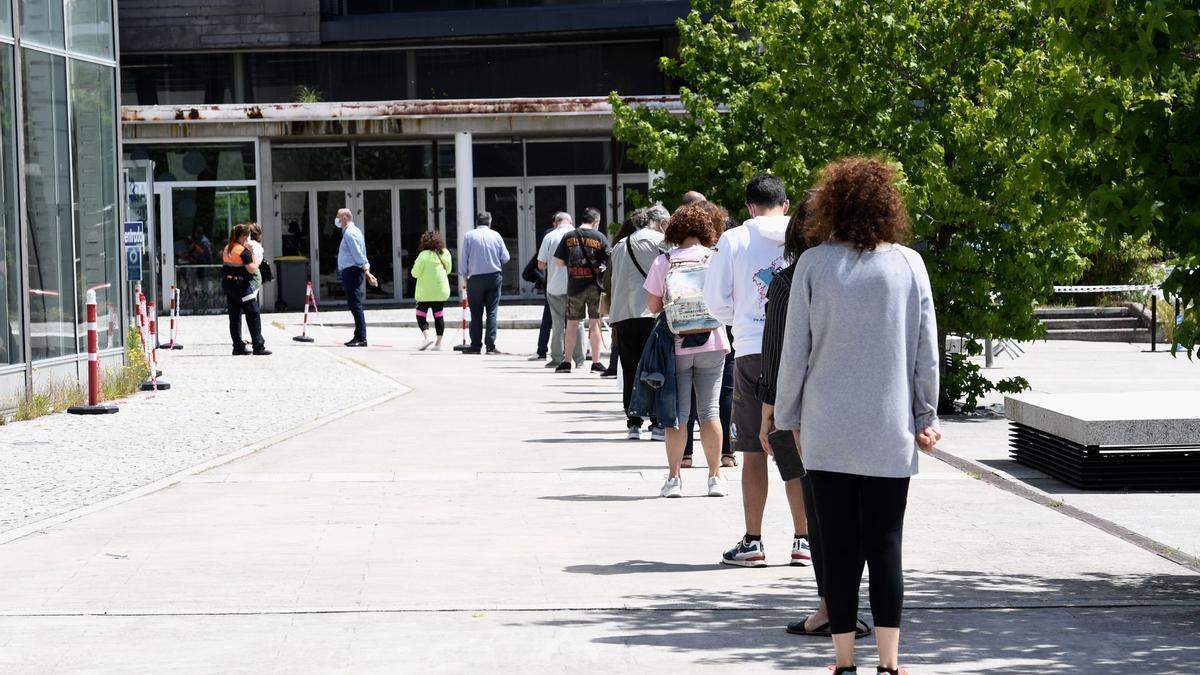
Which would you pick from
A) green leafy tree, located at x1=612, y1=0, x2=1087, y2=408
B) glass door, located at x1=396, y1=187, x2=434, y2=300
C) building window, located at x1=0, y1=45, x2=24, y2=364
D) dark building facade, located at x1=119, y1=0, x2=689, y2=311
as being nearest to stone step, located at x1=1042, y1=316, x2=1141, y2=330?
dark building facade, located at x1=119, y1=0, x2=689, y2=311

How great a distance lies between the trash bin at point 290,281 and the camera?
36.5m

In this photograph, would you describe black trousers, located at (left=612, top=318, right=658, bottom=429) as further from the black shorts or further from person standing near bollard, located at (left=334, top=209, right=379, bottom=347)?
person standing near bollard, located at (left=334, top=209, right=379, bottom=347)

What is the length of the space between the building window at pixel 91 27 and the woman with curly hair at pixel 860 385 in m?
12.9

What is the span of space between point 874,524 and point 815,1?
10719mm

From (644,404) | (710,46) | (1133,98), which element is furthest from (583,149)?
(1133,98)

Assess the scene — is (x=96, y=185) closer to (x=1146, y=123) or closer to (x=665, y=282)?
(x=665, y=282)

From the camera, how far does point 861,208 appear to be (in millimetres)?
5426

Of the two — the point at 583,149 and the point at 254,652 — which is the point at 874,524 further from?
the point at 583,149

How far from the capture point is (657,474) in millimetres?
11227

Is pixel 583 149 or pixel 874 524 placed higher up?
pixel 583 149

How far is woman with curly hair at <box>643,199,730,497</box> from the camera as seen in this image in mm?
9961

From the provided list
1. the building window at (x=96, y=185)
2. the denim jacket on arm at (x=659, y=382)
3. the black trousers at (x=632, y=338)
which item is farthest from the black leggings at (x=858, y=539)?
the building window at (x=96, y=185)

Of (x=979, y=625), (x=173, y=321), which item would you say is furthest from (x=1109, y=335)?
(x=979, y=625)

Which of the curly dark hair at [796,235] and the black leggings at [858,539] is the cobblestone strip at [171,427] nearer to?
the curly dark hair at [796,235]
